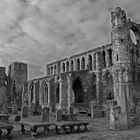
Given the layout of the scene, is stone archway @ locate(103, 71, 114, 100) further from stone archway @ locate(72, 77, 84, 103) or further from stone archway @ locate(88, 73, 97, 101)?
stone archway @ locate(72, 77, 84, 103)

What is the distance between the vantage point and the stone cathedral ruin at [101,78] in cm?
2614

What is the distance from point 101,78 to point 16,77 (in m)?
27.5

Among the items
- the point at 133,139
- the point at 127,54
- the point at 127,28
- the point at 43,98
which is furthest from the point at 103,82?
the point at 133,139

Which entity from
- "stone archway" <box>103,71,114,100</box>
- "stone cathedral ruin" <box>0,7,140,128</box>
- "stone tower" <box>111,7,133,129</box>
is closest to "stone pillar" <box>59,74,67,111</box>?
"stone cathedral ruin" <box>0,7,140,128</box>

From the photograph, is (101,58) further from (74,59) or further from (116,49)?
(74,59)

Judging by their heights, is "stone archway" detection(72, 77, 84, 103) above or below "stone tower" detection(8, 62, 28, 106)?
below

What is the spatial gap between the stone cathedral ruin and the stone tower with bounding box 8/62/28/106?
791 cm

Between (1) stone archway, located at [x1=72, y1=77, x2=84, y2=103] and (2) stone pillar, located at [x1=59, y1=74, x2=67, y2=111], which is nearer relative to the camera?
(2) stone pillar, located at [x1=59, y1=74, x2=67, y2=111]

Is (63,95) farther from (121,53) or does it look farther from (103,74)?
(121,53)

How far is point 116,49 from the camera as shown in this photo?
27484 mm

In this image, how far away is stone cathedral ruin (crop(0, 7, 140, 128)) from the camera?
85.8ft

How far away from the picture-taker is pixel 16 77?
50.7 meters

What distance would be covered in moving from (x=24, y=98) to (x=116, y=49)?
24.8 m

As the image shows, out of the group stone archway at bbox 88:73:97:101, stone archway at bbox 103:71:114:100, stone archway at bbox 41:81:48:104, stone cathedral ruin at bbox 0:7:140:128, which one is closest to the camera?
stone cathedral ruin at bbox 0:7:140:128
